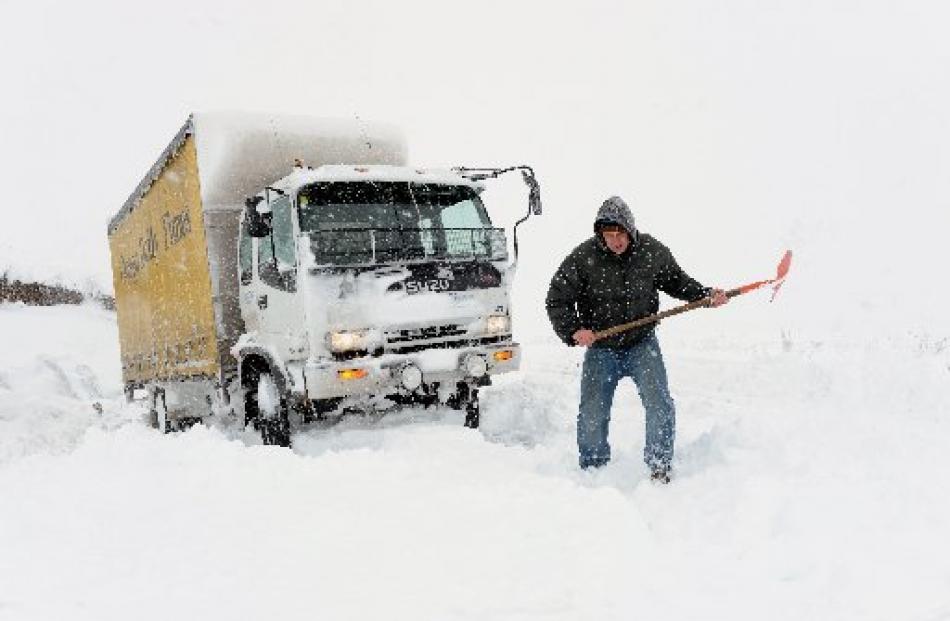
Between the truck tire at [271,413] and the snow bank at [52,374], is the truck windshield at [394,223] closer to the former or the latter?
the truck tire at [271,413]

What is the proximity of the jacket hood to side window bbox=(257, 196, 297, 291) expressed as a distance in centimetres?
290

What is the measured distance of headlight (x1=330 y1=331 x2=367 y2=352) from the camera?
6492 millimetres

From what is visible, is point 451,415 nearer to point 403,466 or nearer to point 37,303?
point 403,466

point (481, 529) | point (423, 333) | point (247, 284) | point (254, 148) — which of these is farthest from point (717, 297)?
point (254, 148)

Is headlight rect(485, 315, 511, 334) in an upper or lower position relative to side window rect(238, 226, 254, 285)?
lower

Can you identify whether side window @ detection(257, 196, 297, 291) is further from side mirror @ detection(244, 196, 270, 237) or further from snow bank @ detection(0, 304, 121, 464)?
snow bank @ detection(0, 304, 121, 464)

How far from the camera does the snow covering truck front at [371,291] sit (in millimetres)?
6539

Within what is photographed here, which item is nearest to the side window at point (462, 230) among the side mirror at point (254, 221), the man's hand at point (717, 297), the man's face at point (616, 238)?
the side mirror at point (254, 221)

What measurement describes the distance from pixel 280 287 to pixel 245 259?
36.7 inches

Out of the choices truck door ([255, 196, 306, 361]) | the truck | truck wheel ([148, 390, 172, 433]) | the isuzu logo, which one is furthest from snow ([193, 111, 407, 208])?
truck wheel ([148, 390, 172, 433])

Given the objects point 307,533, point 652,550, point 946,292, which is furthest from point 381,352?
point 946,292

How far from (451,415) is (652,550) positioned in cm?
403

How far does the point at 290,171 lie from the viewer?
26.2 ft

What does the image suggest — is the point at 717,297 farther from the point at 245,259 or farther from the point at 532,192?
the point at 245,259
